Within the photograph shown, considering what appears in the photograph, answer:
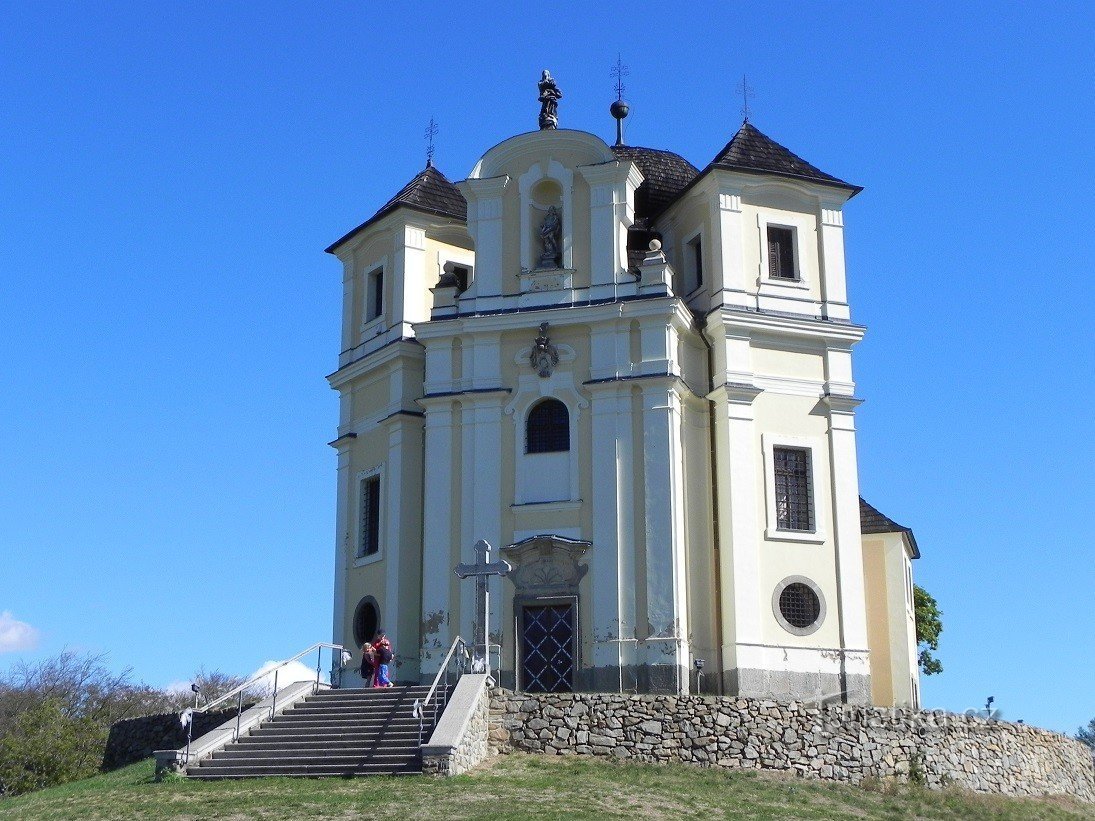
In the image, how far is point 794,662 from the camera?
1185 inches

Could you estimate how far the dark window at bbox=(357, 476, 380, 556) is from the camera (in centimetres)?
3356

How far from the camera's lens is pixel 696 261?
3372cm

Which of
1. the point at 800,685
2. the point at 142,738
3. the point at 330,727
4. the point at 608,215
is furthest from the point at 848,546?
the point at 142,738

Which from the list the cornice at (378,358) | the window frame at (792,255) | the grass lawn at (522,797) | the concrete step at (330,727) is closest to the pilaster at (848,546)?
the window frame at (792,255)

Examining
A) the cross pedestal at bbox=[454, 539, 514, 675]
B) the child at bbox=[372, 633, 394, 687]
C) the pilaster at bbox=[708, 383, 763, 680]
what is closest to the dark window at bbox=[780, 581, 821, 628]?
the pilaster at bbox=[708, 383, 763, 680]

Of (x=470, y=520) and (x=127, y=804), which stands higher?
(x=470, y=520)

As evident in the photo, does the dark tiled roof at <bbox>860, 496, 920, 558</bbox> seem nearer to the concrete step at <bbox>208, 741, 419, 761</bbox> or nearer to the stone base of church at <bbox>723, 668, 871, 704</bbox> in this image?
the stone base of church at <bbox>723, 668, 871, 704</bbox>

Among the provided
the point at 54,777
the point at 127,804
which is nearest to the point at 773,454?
the point at 127,804

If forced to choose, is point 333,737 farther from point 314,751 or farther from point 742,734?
point 742,734

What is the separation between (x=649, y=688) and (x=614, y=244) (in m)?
9.38

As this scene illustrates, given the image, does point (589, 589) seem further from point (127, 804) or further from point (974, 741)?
point (127, 804)

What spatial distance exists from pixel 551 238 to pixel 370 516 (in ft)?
24.5

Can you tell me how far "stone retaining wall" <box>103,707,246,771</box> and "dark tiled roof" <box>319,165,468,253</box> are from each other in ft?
39.2

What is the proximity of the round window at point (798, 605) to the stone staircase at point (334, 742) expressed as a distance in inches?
312
